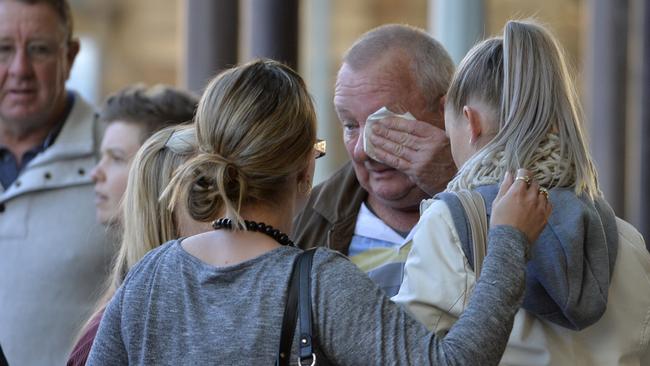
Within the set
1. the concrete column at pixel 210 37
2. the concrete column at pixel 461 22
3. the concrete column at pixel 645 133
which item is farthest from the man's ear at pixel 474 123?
the concrete column at pixel 645 133

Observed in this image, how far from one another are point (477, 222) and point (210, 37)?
3954 mm

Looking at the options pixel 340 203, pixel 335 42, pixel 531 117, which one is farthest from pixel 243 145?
pixel 335 42

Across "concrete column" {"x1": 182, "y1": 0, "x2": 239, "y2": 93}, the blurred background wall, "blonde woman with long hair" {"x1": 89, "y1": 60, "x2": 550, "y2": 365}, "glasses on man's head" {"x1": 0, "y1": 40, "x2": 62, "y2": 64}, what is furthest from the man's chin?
"concrete column" {"x1": 182, "y1": 0, "x2": 239, "y2": 93}

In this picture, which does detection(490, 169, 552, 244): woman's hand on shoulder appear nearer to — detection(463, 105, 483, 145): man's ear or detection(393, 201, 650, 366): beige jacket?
detection(393, 201, 650, 366): beige jacket

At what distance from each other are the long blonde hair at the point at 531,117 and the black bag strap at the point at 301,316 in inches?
18.7

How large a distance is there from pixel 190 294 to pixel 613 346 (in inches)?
36.8

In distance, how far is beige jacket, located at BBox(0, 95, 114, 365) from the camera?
183 inches

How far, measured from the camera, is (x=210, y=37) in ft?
21.5

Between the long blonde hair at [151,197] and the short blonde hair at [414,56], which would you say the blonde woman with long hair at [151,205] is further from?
the short blonde hair at [414,56]

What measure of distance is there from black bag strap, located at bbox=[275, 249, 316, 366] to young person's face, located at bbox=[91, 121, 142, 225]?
1958 millimetres

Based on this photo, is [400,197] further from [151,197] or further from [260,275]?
[260,275]

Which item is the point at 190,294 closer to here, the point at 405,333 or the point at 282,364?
the point at 282,364

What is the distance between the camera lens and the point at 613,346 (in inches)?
113

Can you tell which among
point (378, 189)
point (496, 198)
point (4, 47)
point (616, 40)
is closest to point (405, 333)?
point (496, 198)
